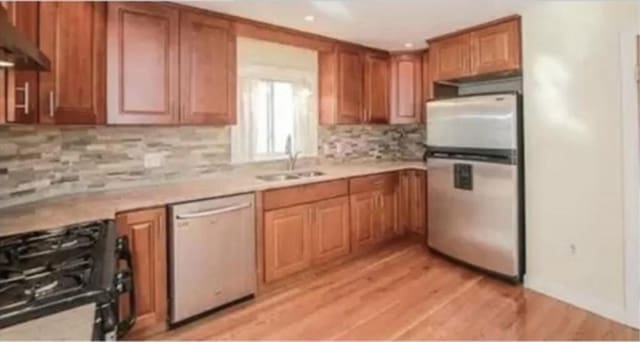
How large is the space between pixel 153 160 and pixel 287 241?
1202mm

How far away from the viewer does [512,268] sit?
3.41 meters

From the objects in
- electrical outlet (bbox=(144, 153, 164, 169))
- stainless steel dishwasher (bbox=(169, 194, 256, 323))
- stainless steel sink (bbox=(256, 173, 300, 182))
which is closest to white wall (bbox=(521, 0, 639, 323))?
stainless steel sink (bbox=(256, 173, 300, 182))

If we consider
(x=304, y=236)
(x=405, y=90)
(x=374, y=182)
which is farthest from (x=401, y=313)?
(x=405, y=90)

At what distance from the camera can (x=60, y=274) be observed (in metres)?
1.35

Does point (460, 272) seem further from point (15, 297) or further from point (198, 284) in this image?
point (15, 297)

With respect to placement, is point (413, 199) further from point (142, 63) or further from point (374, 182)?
point (142, 63)

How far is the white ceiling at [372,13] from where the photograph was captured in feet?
10.1

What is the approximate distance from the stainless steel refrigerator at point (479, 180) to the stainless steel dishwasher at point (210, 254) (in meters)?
1.90

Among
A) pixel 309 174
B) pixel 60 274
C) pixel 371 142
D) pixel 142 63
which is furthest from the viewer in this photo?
pixel 371 142

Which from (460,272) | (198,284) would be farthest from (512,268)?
(198,284)

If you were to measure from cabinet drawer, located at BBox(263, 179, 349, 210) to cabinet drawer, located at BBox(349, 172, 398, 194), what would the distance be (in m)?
0.13

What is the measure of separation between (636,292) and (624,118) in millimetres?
1118

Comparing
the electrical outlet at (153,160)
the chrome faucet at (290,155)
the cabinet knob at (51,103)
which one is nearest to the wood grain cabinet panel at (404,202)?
the chrome faucet at (290,155)

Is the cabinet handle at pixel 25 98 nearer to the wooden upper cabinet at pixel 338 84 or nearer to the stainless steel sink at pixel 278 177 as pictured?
the stainless steel sink at pixel 278 177
